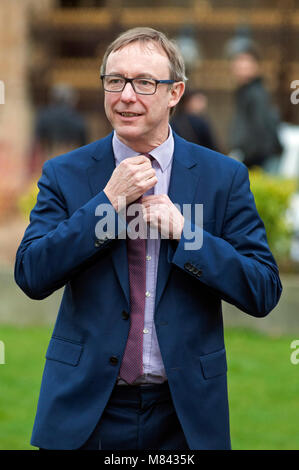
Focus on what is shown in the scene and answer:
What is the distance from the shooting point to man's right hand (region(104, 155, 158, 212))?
9.11 ft

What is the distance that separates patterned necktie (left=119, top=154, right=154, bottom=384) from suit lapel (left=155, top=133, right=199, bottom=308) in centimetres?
6

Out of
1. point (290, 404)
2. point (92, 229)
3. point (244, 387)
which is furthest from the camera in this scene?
point (244, 387)

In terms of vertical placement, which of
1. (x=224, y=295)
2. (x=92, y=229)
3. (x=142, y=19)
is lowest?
(x=224, y=295)

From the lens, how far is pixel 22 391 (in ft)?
21.0

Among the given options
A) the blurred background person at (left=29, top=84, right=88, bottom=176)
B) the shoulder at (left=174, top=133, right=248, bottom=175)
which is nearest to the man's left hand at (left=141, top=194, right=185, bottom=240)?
the shoulder at (left=174, top=133, right=248, bottom=175)

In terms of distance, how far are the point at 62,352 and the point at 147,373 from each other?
27 cm

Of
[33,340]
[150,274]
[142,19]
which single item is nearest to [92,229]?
[150,274]

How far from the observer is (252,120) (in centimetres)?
931

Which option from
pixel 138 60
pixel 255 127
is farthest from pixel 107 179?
pixel 255 127

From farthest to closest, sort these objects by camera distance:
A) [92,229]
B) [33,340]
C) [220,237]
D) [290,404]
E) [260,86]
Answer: [260,86], [33,340], [290,404], [220,237], [92,229]

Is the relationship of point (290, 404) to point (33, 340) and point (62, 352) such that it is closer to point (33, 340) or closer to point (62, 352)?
point (33, 340)

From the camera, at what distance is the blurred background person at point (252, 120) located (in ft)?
30.1

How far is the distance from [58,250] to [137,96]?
515 mm

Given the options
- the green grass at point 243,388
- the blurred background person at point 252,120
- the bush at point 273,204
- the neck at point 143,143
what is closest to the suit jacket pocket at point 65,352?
the neck at point 143,143
